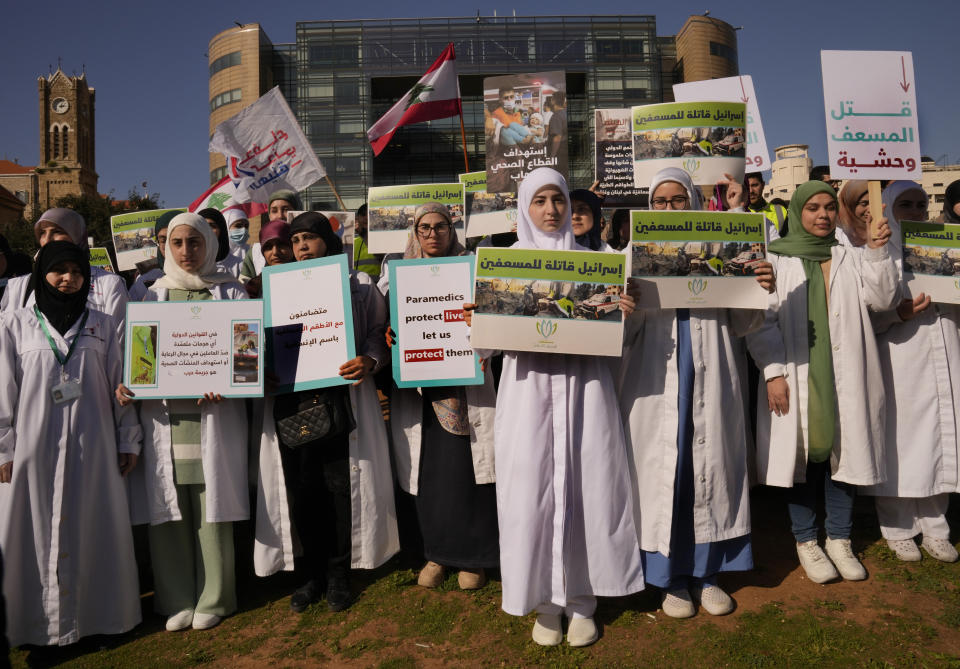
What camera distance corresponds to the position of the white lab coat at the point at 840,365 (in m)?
3.94

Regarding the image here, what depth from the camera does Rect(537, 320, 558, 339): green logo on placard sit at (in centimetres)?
330

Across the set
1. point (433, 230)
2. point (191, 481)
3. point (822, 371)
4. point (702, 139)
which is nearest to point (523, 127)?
point (702, 139)

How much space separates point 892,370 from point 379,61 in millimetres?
46581

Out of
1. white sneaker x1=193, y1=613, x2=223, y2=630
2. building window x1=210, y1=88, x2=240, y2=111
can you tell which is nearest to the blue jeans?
white sneaker x1=193, y1=613, x2=223, y2=630

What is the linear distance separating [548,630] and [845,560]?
6.94 feet

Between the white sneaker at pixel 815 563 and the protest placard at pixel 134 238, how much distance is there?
22.3 feet

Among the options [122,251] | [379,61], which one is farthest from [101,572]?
[379,61]

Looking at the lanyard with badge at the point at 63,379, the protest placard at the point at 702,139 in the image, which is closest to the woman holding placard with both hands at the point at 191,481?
the lanyard with badge at the point at 63,379

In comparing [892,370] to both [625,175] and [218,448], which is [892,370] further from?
[218,448]

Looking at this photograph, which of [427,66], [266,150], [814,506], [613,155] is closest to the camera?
[814,506]

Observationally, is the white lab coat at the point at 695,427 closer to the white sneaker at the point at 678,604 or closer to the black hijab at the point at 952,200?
the white sneaker at the point at 678,604

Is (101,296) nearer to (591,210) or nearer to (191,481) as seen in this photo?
(191,481)

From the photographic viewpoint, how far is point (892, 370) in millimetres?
4367

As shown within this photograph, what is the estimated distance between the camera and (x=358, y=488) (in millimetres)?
4059
